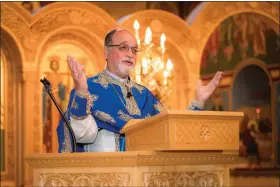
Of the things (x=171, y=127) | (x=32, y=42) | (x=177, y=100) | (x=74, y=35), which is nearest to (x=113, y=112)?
(x=171, y=127)

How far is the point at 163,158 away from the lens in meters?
3.55

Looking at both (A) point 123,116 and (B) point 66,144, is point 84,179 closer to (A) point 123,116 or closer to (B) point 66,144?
(B) point 66,144

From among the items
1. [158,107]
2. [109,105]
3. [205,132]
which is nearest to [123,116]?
[109,105]

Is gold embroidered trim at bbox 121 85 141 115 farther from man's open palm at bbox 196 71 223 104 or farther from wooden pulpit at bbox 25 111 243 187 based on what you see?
wooden pulpit at bbox 25 111 243 187

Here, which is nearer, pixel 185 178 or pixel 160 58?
pixel 185 178

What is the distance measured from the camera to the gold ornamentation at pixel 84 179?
3.53 meters

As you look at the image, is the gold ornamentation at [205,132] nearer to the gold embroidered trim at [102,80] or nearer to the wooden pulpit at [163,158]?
the wooden pulpit at [163,158]

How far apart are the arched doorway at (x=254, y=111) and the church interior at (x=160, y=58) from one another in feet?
0.05

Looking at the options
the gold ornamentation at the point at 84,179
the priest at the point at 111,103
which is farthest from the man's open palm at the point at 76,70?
the gold ornamentation at the point at 84,179

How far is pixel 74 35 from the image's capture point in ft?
36.3

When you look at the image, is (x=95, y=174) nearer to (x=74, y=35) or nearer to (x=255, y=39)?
(x=74, y=35)

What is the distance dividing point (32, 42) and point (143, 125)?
684 cm

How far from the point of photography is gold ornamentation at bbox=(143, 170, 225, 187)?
11.5 ft

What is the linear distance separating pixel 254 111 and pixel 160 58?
2.18 metres
